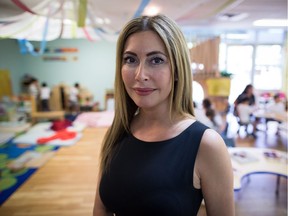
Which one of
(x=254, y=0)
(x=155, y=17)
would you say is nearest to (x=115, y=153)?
(x=155, y=17)

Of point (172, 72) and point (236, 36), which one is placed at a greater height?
point (236, 36)

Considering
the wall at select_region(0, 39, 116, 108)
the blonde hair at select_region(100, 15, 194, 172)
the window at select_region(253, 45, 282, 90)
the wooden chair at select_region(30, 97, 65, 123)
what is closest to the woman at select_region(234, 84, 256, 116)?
the window at select_region(253, 45, 282, 90)

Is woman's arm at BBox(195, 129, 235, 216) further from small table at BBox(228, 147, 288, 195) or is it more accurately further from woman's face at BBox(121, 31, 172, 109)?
small table at BBox(228, 147, 288, 195)

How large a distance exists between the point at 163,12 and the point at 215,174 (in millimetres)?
738

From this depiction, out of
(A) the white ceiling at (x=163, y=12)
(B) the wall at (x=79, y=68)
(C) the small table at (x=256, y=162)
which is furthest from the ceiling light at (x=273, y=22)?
(B) the wall at (x=79, y=68)

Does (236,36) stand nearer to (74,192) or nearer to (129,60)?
(129,60)

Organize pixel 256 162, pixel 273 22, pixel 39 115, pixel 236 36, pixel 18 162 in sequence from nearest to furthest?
1. pixel 273 22
2. pixel 236 36
3. pixel 256 162
4. pixel 18 162
5. pixel 39 115

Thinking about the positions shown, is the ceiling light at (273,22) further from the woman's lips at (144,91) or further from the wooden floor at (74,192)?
the woman's lips at (144,91)

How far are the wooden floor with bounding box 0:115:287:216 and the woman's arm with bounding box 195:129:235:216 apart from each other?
0.54m

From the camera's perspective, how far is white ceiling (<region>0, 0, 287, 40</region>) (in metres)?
0.73

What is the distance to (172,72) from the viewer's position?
52 cm

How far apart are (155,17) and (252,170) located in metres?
1.46

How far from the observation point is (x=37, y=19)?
4.00ft

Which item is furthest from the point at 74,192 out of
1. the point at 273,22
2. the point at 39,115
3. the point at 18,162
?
the point at 39,115
